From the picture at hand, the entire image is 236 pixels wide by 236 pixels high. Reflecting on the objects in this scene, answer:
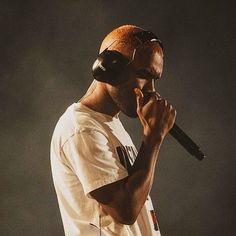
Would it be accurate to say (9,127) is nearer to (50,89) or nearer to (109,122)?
(50,89)

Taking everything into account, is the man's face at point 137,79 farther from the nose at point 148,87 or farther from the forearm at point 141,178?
the forearm at point 141,178

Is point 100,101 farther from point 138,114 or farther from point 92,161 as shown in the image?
point 92,161

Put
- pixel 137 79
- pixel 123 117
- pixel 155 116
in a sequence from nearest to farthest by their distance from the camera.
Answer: pixel 155 116 → pixel 137 79 → pixel 123 117

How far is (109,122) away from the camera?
1.45 meters

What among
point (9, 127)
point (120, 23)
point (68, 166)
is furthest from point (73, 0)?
point (68, 166)

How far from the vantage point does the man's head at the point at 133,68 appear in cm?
144

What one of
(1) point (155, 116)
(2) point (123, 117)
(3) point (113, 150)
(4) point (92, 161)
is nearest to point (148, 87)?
(1) point (155, 116)

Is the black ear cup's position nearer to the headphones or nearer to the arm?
the headphones

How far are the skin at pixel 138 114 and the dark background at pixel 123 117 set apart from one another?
94cm

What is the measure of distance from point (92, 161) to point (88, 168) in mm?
23

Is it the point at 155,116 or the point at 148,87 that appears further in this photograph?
the point at 148,87

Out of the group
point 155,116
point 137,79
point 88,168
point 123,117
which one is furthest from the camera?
point 123,117

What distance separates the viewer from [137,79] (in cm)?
145

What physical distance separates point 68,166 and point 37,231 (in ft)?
3.70
